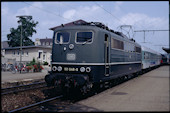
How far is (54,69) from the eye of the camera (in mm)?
10250

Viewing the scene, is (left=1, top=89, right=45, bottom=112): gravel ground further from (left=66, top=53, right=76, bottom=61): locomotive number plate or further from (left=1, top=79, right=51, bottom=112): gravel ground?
(left=66, top=53, right=76, bottom=61): locomotive number plate

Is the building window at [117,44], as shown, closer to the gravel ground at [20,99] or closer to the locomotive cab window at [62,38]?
the locomotive cab window at [62,38]

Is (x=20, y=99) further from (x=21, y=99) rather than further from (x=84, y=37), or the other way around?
(x=84, y=37)

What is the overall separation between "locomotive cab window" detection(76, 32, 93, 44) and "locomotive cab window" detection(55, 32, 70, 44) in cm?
54

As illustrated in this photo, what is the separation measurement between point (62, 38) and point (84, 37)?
1.15m

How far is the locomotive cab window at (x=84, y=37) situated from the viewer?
10008mm

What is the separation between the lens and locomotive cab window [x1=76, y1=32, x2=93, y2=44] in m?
10.0

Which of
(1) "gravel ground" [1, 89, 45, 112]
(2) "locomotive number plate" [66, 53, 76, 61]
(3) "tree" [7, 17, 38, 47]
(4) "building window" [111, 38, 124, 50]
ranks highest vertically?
(3) "tree" [7, 17, 38, 47]

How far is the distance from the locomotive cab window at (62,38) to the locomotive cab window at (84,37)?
21.2 inches

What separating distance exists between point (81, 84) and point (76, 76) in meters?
0.45

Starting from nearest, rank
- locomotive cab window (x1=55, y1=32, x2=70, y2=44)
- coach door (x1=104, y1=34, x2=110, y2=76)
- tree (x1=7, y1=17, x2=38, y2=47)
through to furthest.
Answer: locomotive cab window (x1=55, y1=32, x2=70, y2=44) < coach door (x1=104, y1=34, x2=110, y2=76) < tree (x1=7, y1=17, x2=38, y2=47)

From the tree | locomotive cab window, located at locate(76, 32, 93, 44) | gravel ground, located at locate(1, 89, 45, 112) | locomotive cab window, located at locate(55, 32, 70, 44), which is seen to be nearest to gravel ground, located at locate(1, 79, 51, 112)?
gravel ground, located at locate(1, 89, 45, 112)

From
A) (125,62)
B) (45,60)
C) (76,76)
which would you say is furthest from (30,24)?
(76,76)

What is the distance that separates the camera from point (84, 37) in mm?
10070
